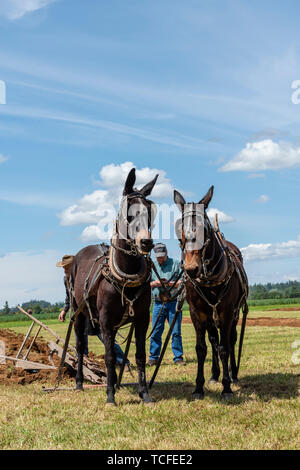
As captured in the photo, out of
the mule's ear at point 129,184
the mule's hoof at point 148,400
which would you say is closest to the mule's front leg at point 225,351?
the mule's hoof at point 148,400

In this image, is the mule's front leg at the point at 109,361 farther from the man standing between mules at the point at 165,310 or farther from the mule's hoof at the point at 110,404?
the man standing between mules at the point at 165,310

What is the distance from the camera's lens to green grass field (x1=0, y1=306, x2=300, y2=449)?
514cm

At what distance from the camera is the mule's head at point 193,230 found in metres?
6.26

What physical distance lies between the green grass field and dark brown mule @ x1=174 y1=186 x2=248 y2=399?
70 cm

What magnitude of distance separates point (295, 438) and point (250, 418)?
0.89m

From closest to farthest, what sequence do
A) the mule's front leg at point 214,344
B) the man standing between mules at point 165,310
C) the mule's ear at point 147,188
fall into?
the mule's ear at point 147,188 < the mule's front leg at point 214,344 < the man standing between mules at point 165,310

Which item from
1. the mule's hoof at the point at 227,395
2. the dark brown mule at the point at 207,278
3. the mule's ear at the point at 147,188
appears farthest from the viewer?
the mule's hoof at the point at 227,395

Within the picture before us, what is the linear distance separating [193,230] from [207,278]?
0.78 m

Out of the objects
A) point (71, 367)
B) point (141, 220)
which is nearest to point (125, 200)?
point (141, 220)

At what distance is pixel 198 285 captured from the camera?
698 cm

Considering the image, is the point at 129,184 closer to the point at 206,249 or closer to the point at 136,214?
the point at 136,214

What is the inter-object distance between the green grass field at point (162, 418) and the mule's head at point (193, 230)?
5.87 ft

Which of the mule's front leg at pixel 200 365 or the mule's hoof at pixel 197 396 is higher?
the mule's front leg at pixel 200 365
